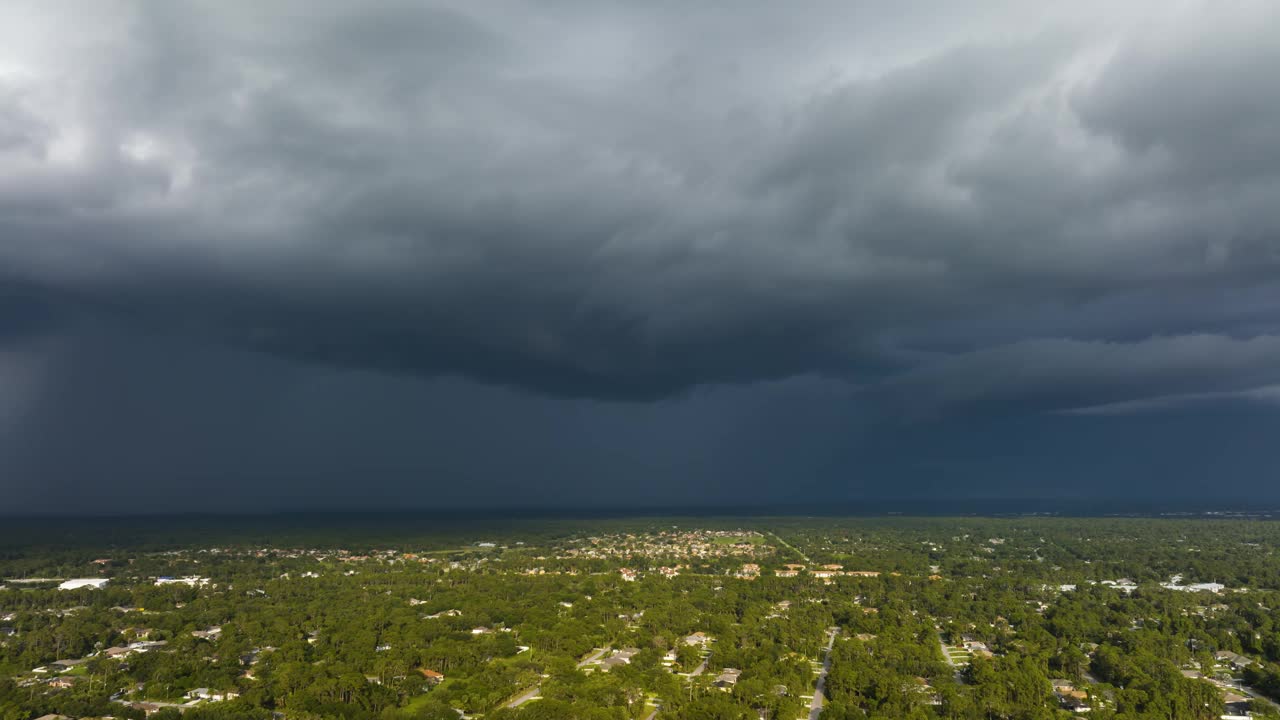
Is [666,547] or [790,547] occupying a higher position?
[790,547]

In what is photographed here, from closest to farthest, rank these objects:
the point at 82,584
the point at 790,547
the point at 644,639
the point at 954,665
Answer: the point at 954,665
the point at 644,639
the point at 82,584
the point at 790,547

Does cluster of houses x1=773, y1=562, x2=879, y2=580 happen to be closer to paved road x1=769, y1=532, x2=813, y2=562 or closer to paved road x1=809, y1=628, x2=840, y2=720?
paved road x1=769, y1=532, x2=813, y2=562

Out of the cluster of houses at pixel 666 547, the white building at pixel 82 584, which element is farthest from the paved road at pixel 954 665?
the white building at pixel 82 584

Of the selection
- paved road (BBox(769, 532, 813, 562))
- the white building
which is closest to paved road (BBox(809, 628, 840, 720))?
paved road (BBox(769, 532, 813, 562))

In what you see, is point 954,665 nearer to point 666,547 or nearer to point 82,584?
point 666,547

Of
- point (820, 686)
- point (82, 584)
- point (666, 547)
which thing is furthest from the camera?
point (666, 547)

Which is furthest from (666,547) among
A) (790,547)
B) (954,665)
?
(954,665)

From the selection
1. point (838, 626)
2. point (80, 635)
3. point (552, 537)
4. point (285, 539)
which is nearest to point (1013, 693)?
point (838, 626)

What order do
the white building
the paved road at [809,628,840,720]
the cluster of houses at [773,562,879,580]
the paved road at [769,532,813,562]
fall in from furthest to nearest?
the paved road at [769,532,813,562]
the cluster of houses at [773,562,879,580]
the white building
the paved road at [809,628,840,720]

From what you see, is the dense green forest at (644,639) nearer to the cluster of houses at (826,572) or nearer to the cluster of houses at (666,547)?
the cluster of houses at (826,572)
